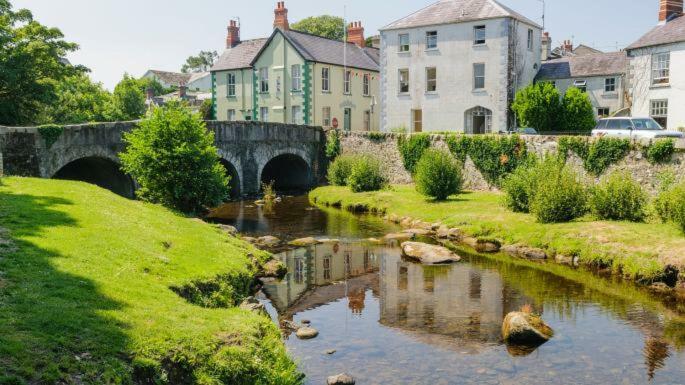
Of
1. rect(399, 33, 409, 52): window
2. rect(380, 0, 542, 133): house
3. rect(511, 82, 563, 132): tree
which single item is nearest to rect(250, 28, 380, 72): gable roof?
rect(380, 0, 542, 133): house

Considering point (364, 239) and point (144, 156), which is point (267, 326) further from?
point (144, 156)

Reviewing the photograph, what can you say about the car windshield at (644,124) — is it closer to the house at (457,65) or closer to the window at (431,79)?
the house at (457,65)

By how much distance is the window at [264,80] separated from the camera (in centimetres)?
5297

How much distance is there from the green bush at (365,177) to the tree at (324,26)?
148 ft

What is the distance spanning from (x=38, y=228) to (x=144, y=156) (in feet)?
40.4

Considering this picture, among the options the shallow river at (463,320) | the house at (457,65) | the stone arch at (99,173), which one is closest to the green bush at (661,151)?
the shallow river at (463,320)

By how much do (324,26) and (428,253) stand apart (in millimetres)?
61775

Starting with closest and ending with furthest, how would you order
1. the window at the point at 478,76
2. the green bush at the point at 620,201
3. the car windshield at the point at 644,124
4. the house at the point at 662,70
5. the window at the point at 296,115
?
the green bush at the point at 620,201 → the car windshield at the point at 644,124 → the house at the point at 662,70 → the window at the point at 478,76 → the window at the point at 296,115

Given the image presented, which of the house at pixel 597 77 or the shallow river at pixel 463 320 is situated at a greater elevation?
the house at pixel 597 77

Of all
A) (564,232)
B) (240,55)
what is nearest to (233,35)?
(240,55)

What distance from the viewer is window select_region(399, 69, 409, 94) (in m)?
47.6

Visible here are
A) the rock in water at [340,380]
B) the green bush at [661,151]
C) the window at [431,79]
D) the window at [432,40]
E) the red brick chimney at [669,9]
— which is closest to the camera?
the rock in water at [340,380]

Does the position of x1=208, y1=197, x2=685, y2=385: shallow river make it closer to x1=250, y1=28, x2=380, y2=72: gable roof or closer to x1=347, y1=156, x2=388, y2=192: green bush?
x1=347, y1=156, x2=388, y2=192: green bush

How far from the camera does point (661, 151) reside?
28.2m
